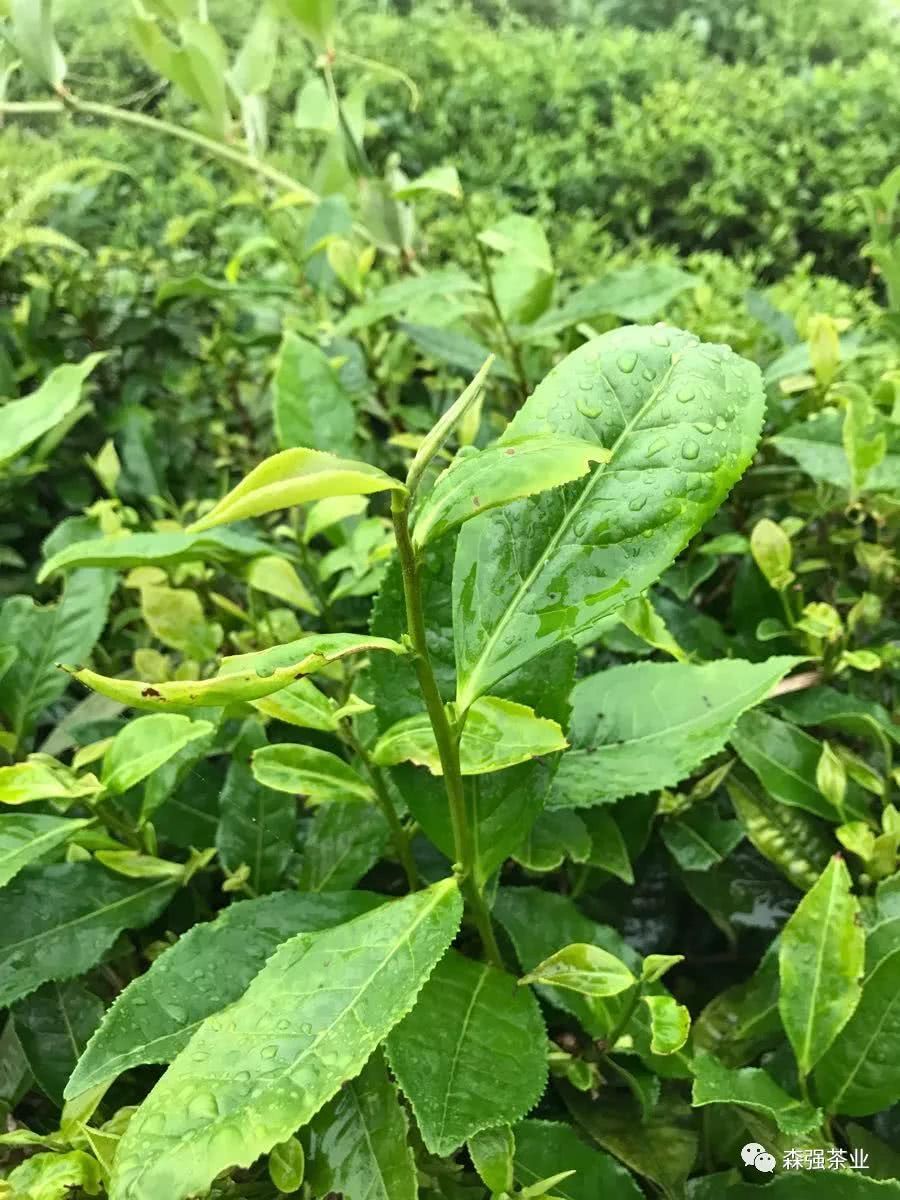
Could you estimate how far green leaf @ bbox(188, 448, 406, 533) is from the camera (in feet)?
1.52

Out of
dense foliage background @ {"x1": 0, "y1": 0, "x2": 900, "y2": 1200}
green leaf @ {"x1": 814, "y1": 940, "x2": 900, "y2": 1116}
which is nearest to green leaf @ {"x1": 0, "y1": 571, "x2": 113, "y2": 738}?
dense foliage background @ {"x1": 0, "y1": 0, "x2": 900, "y2": 1200}

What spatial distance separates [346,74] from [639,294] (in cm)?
298

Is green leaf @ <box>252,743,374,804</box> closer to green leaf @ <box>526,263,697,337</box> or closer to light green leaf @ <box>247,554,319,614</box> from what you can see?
light green leaf @ <box>247,554,319,614</box>

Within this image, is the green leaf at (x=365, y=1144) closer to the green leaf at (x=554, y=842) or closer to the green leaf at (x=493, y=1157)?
the green leaf at (x=493, y=1157)

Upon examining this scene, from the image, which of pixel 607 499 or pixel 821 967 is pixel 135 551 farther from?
pixel 821 967

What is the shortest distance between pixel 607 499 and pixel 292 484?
237 millimetres

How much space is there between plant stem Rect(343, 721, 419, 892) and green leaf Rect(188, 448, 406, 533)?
0.29 meters

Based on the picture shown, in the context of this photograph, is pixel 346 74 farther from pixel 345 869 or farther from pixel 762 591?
pixel 345 869

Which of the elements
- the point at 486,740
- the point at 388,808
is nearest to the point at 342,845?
the point at 388,808

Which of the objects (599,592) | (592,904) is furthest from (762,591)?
(599,592)

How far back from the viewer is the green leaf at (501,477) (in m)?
0.49

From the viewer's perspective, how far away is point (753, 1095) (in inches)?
26.7

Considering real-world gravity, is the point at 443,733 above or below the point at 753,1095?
above

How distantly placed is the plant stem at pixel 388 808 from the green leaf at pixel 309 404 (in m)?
0.40
